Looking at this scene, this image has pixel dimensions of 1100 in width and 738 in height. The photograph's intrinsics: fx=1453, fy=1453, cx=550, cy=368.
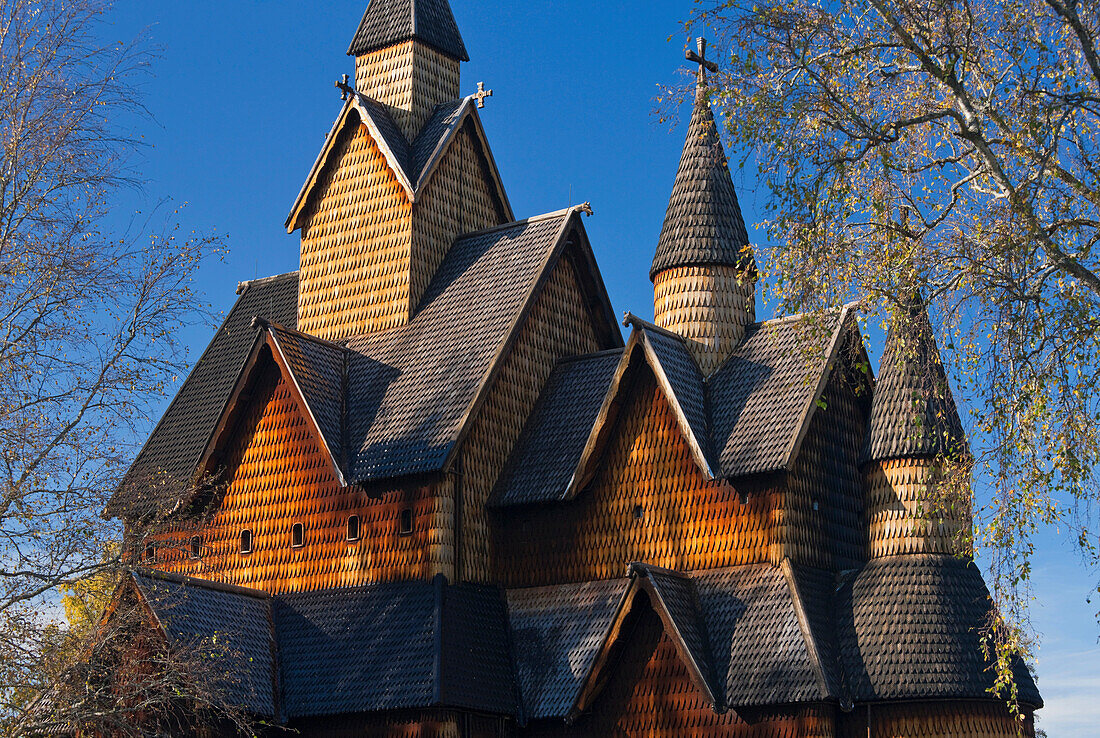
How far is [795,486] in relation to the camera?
22.5 m

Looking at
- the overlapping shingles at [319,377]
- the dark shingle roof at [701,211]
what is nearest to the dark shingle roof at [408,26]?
the dark shingle roof at [701,211]

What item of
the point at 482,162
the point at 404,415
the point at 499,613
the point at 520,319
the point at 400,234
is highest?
the point at 482,162

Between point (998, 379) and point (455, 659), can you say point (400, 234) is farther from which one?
point (998, 379)

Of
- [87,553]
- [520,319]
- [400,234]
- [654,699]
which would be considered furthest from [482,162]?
[87,553]

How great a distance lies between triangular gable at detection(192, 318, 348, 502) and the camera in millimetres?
25094

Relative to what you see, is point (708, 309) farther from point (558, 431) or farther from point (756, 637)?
point (756, 637)

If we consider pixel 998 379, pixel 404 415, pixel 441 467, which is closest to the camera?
pixel 998 379

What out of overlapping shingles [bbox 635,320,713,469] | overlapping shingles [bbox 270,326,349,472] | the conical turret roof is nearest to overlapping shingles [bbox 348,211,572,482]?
overlapping shingles [bbox 270,326,349,472]

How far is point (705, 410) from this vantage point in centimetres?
2389

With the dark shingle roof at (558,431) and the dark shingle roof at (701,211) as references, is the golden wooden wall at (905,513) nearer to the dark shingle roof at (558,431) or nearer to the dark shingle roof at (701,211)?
the dark shingle roof at (701,211)

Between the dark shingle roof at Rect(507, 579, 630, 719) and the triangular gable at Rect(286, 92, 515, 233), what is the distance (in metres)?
8.29

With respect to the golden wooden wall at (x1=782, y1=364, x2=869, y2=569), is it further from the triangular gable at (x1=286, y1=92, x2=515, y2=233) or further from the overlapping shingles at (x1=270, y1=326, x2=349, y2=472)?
the triangular gable at (x1=286, y1=92, x2=515, y2=233)

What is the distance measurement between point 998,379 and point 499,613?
11.2m

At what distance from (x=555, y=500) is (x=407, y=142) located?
8.87m
